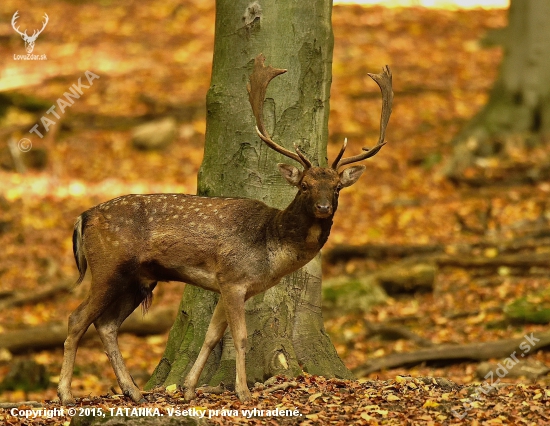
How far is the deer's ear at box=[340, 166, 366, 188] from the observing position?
705cm

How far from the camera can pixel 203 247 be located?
712 cm

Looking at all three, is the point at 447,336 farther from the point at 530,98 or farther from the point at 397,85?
the point at 397,85

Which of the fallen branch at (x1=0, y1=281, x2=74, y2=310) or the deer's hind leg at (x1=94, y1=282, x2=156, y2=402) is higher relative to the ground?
the deer's hind leg at (x1=94, y1=282, x2=156, y2=402)

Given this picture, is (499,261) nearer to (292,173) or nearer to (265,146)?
(265,146)

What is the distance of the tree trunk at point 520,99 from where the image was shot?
674 inches

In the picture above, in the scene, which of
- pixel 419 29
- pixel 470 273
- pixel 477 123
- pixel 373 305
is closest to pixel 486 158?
pixel 477 123

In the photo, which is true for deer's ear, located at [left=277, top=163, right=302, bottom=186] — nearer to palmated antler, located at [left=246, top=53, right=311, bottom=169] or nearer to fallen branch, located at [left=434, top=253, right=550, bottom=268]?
palmated antler, located at [left=246, top=53, right=311, bottom=169]

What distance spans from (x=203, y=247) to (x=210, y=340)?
33.1 inches

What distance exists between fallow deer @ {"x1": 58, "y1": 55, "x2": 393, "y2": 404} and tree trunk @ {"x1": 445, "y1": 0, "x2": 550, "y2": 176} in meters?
10.4

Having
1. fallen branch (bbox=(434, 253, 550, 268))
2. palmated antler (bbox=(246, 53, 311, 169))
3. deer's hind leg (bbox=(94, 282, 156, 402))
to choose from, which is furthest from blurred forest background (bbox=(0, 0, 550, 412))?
palmated antler (bbox=(246, 53, 311, 169))

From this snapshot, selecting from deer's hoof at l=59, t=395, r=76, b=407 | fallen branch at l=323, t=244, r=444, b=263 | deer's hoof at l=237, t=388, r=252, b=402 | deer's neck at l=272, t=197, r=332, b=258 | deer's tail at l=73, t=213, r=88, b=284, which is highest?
deer's neck at l=272, t=197, r=332, b=258

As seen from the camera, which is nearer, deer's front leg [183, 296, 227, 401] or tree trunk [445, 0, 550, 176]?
deer's front leg [183, 296, 227, 401]

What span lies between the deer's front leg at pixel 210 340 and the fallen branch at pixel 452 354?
3.38 metres

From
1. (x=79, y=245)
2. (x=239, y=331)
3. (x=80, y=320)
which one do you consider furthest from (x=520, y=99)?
(x=80, y=320)
